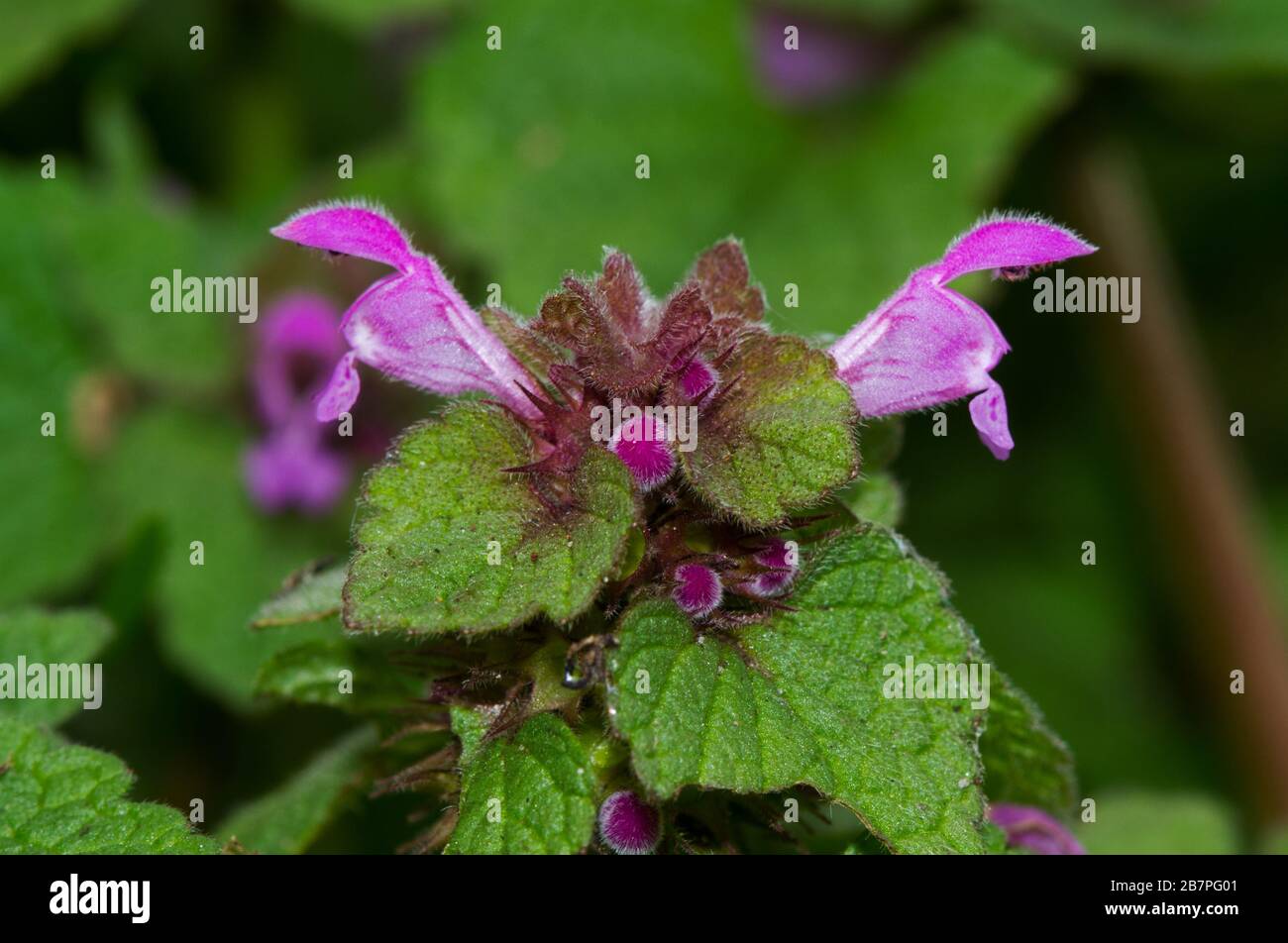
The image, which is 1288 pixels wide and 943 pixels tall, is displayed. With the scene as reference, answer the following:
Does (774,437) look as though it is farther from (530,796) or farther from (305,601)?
(305,601)

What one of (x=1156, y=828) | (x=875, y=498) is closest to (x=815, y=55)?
(x=1156, y=828)

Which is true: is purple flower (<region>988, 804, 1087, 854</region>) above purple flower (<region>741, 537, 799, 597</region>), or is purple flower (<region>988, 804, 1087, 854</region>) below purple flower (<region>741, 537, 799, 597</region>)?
below

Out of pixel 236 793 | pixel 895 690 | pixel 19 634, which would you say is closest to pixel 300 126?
pixel 236 793

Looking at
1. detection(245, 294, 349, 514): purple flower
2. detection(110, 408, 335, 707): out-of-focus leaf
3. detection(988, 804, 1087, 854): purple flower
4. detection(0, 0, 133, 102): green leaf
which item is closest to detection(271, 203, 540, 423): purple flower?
detection(988, 804, 1087, 854): purple flower

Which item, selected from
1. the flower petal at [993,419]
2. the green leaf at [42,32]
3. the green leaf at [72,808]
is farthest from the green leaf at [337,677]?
the green leaf at [42,32]

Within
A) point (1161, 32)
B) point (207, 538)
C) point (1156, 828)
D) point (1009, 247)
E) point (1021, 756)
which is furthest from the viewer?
point (1161, 32)

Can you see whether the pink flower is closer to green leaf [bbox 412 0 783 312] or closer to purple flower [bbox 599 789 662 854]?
purple flower [bbox 599 789 662 854]
